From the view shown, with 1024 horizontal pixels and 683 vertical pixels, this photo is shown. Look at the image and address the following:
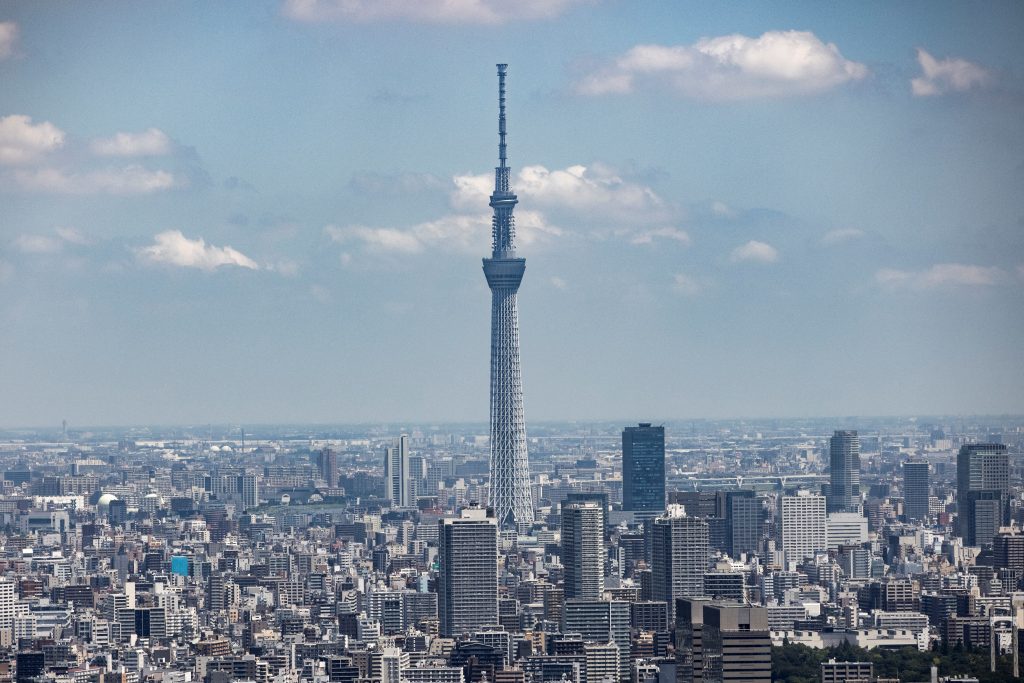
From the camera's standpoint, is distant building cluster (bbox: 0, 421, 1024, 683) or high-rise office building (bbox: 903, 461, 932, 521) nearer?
distant building cluster (bbox: 0, 421, 1024, 683)

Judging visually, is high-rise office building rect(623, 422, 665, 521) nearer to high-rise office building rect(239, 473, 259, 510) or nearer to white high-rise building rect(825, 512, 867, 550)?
white high-rise building rect(825, 512, 867, 550)

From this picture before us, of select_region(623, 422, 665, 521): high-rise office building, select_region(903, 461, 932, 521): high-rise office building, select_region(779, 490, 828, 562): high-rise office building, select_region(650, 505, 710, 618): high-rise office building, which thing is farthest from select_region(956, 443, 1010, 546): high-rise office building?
select_region(623, 422, 665, 521): high-rise office building

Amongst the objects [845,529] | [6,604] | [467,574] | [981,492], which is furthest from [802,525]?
[6,604]

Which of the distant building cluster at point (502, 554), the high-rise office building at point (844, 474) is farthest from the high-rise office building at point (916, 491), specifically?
the high-rise office building at point (844, 474)

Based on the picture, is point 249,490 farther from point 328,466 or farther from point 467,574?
point 467,574

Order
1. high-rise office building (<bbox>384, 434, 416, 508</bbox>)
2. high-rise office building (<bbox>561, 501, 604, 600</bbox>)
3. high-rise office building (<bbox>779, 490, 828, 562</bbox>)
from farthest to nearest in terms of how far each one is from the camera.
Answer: high-rise office building (<bbox>384, 434, 416, 508</bbox>) < high-rise office building (<bbox>779, 490, 828, 562</bbox>) < high-rise office building (<bbox>561, 501, 604, 600</bbox>)

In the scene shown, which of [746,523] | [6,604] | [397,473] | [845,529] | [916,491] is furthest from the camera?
[397,473]
